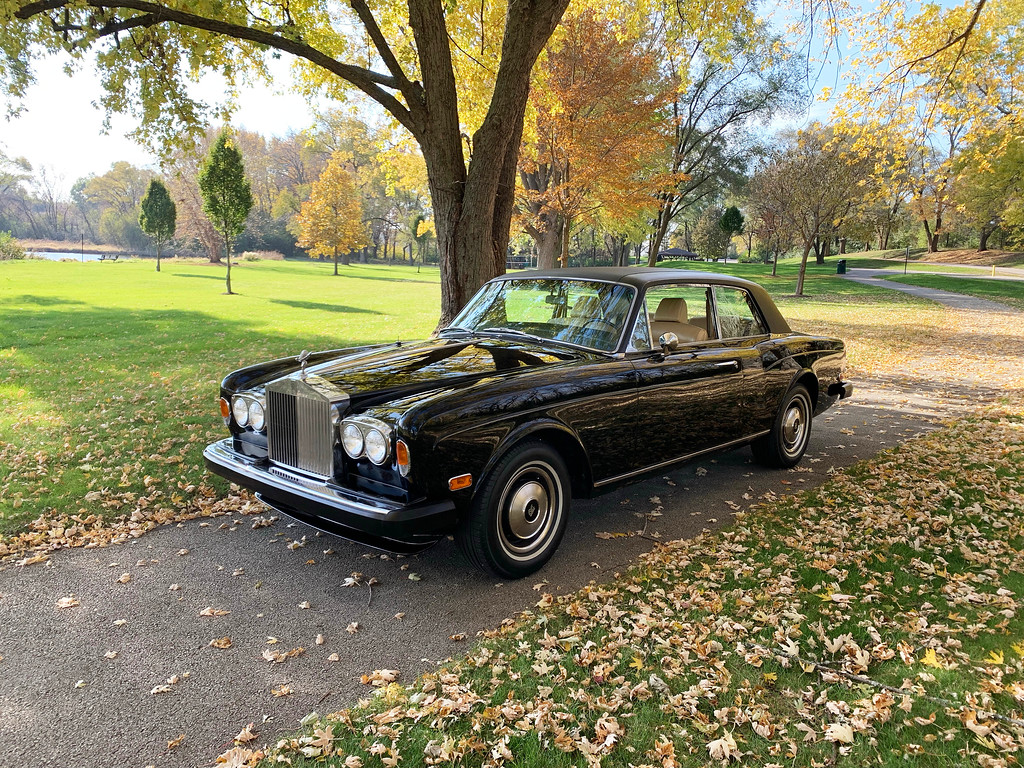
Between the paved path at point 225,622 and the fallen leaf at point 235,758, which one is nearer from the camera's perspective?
the fallen leaf at point 235,758

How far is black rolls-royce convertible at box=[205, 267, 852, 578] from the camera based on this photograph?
3256 mm

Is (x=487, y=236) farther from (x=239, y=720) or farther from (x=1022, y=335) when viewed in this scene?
(x=1022, y=335)

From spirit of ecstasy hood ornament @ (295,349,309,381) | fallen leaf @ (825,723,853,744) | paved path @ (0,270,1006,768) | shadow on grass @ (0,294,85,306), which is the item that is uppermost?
spirit of ecstasy hood ornament @ (295,349,309,381)

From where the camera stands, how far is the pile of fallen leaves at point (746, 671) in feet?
7.89

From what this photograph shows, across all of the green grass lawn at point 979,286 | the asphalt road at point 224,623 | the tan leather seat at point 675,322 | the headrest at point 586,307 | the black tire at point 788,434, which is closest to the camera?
the asphalt road at point 224,623

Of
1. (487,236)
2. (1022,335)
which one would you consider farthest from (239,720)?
(1022,335)

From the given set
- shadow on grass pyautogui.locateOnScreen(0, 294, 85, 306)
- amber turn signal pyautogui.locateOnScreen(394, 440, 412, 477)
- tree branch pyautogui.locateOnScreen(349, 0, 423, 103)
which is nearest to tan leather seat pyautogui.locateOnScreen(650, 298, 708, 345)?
amber turn signal pyautogui.locateOnScreen(394, 440, 412, 477)

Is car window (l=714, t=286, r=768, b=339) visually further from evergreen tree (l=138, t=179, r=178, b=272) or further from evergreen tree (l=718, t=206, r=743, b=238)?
evergreen tree (l=718, t=206, r=743, b=238)

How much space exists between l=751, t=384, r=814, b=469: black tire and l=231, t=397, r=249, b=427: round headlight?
425 centimetres

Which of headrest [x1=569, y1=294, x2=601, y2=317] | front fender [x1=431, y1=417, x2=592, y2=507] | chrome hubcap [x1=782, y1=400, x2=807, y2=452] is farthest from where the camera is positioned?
chrome hubcap [x1=782, y1=400, x2=807, y2=452]

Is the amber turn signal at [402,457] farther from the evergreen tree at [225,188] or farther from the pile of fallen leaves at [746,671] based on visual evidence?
the evergreen tree at [225,188]

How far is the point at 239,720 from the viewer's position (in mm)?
2596

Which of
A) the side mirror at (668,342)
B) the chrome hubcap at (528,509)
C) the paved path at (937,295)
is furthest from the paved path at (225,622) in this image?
the paved path at (937,295)

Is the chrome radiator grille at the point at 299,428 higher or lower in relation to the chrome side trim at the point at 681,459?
higher
